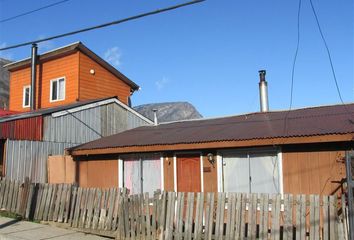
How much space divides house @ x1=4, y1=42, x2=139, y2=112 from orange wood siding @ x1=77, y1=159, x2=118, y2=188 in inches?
307

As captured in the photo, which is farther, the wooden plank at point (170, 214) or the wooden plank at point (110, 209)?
the wooden plank at point (110, 209)

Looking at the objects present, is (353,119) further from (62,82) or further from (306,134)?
(62,82)

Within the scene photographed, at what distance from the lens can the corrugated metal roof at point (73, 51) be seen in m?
24.7

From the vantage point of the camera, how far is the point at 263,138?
11.5m

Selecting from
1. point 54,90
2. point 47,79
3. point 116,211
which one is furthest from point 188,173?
point 47,79

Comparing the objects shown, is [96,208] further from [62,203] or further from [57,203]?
[57,203]

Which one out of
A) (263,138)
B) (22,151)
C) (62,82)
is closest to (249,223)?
(263,138)

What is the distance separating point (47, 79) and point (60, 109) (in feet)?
24.9

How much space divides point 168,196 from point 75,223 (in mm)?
3534

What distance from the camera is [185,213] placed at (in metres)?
10.9

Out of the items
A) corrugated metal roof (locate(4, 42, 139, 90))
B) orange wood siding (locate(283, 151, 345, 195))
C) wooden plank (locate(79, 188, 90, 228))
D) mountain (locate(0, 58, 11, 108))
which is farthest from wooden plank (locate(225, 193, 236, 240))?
mountain (locate(0, 58, 11, 108))

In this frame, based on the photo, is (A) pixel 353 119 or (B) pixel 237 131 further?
(B) pixel 237 131

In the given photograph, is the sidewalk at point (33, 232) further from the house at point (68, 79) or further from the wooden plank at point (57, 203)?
the house at point (68, 79)

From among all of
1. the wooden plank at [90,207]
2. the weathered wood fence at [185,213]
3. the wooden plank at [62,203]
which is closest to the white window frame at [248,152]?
the weathered wood fence at [185,213]
